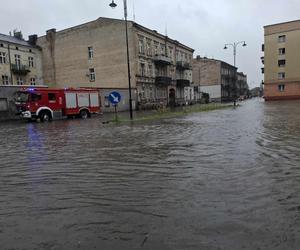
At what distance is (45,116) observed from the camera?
28219 mm

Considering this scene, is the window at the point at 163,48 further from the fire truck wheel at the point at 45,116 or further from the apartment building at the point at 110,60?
the fire truck wheel at the point at 45,116

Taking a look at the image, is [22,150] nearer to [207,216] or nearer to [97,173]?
[97,173]

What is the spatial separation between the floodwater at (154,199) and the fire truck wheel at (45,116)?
19106 mm

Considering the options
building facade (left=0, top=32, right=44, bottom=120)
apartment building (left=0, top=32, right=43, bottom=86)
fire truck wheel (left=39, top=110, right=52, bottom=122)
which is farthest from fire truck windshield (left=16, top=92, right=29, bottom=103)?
apartment building (left=0, top=32, right=43, bottom=86)

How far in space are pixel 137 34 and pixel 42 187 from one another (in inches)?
1681

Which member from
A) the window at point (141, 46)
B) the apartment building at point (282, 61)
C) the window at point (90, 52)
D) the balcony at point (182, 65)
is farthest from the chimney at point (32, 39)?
the apartment building at point (282, 61)

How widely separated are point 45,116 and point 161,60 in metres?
28.3

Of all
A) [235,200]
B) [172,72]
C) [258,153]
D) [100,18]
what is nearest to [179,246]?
[235,200]

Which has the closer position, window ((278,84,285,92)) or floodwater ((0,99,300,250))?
floodwater ((0,99,300,250))

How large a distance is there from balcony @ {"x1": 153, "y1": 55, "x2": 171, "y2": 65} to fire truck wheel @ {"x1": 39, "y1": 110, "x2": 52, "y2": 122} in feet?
87.0

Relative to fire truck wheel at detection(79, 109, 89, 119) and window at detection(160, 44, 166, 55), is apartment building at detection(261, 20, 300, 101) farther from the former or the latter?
fire truck wheel at detection(79, 109, 89, 119)

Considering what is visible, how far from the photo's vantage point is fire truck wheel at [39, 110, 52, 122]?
27.8 metres

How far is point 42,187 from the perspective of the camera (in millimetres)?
6164

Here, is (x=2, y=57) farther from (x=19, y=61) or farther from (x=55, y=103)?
(x=55, y=103)
